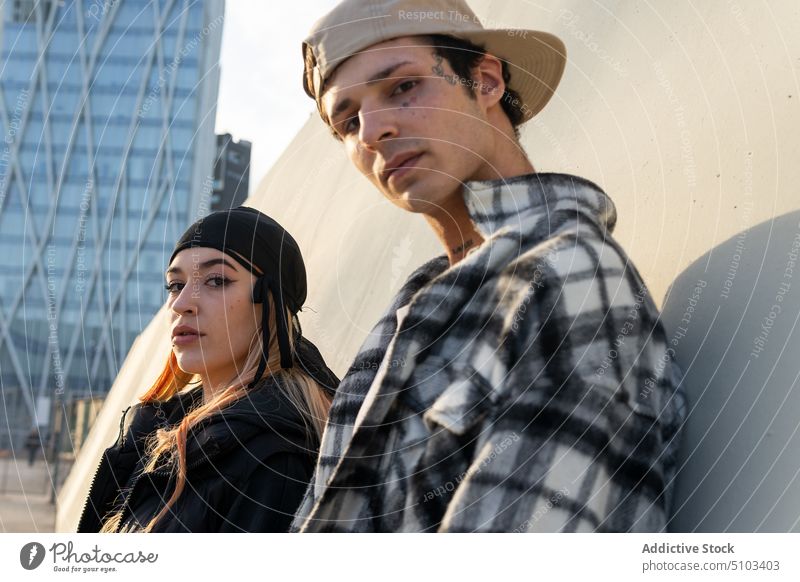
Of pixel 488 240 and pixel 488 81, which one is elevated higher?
pixel 488 81

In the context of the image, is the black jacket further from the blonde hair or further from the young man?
the young man

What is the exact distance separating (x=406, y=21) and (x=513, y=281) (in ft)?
1.31

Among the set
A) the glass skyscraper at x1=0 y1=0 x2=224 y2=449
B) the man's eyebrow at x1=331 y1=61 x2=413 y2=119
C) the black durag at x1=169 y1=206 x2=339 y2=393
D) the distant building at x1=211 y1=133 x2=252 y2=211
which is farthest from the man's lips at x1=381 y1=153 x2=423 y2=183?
the distant building at x1=211 y1=133 x2=252 y2=211

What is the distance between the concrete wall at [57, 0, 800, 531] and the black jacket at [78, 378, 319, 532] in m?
0.51

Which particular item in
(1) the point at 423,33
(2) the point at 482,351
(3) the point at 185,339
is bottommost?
(3) the point at 185,339

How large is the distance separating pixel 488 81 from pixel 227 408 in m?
0.59

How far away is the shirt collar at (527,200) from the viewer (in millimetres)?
1066

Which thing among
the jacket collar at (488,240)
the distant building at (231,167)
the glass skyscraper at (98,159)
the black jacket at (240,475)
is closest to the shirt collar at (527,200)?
the jacket collar at (488,240)

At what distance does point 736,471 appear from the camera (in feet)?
3.61

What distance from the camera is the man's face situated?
1149 mm

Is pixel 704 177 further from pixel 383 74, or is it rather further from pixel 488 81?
pixel 383 74

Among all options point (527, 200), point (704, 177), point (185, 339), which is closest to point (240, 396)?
point (185, 339)

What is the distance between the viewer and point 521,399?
3.06 feet

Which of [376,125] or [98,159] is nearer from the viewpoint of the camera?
[376,125]
